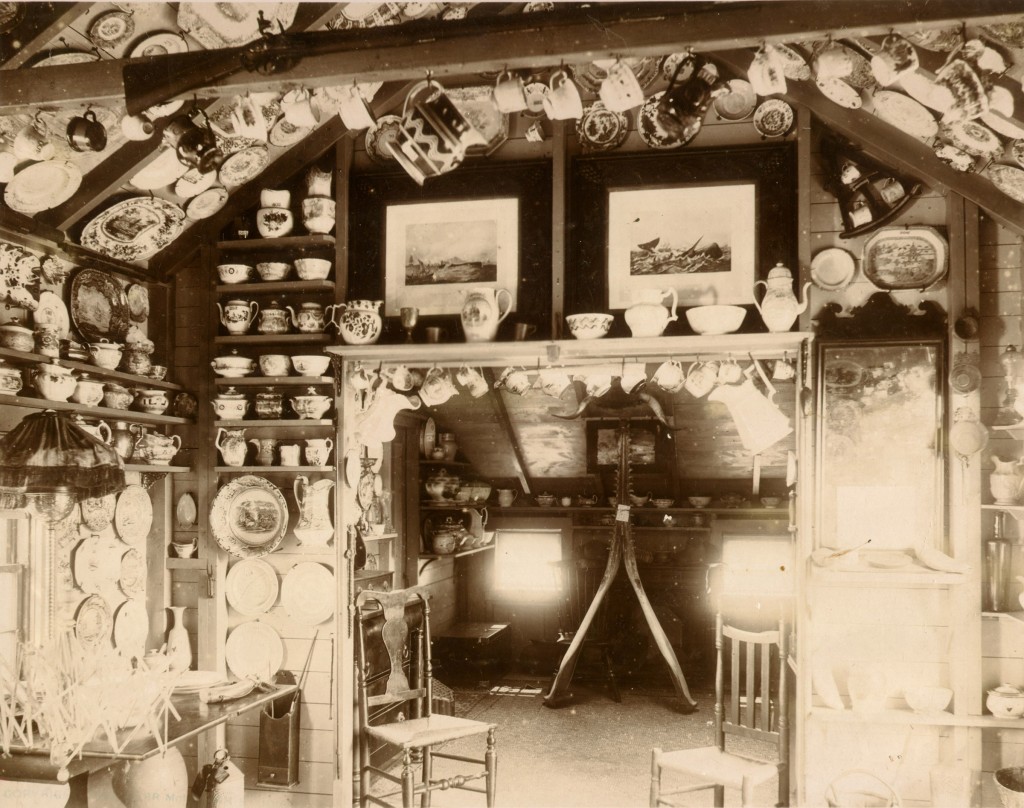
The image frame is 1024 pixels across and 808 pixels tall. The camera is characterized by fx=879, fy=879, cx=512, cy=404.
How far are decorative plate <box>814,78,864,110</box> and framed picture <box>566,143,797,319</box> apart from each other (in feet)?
1.18

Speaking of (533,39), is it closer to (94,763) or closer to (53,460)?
(53,460)

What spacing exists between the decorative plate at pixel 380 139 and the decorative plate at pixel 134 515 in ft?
6.68

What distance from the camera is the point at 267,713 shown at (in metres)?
4.30

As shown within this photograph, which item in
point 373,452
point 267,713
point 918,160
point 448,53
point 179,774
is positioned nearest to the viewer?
point 448,53

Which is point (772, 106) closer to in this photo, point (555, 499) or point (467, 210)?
point (467, 210)

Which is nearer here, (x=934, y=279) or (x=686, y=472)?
(x=934, y=279)

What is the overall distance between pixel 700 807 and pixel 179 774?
8.52 feet

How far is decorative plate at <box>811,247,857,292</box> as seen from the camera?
3891 millimetres

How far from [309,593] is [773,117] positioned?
3156 mm

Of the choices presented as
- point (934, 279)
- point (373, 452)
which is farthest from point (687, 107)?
point (373, 452)

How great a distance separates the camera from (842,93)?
362cm

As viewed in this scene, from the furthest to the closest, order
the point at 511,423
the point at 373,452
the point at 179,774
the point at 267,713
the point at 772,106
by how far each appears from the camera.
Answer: the point at 511,423 < the point at 373,452 < the point at 267,713 < the point at 772,106 < the point at 179,774

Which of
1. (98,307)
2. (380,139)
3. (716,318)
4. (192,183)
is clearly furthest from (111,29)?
(716,318)

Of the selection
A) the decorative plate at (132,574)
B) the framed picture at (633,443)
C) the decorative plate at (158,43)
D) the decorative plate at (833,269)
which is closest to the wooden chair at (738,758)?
the decorative plate at (833,269)
